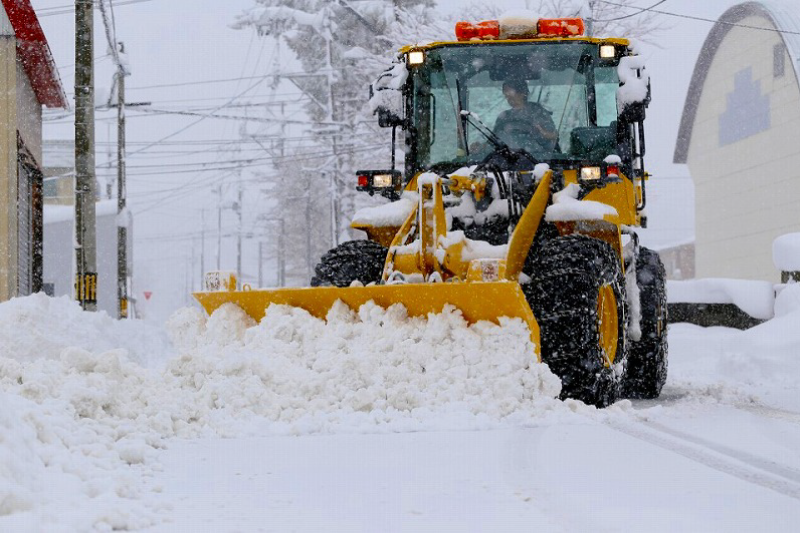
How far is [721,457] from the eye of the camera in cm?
511

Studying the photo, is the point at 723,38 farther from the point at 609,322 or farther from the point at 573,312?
the point at 573,312

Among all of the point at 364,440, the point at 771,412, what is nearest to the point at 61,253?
the point at 771,412

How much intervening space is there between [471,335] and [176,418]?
184 cm

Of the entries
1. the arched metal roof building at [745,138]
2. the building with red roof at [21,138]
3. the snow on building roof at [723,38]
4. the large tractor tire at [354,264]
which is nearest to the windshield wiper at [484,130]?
the large tractor tire at [354,264]

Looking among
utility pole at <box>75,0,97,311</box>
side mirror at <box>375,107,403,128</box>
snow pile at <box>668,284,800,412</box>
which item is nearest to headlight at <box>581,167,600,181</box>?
side mirror at <box>375,107,403,128</box>

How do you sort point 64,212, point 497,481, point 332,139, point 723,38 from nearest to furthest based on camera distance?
1. point 497,481
2. point 723,38
3. point 332,139
4. point 64,212

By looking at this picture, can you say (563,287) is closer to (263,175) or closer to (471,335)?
(471,335)

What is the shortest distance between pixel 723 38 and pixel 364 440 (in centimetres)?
2780

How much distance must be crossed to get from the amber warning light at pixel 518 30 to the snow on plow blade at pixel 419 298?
8.35 ft

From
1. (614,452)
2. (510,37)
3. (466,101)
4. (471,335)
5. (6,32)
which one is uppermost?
(6,32)

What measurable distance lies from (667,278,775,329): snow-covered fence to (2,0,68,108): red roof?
1085 centimetres

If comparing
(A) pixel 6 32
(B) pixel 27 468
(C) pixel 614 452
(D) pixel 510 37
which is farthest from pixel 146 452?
(A) pixel 6 32

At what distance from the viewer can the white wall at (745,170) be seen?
26.5m

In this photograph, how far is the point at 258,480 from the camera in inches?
177
